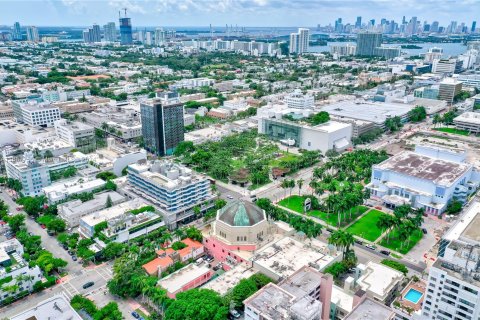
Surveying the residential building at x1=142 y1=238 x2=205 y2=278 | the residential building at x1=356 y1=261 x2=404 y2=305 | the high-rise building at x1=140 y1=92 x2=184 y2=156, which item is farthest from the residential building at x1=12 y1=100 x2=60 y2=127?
the residential building at x1=356 y1=261 x2=404 y2=305

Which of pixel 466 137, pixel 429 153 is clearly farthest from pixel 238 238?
pixel 466 137

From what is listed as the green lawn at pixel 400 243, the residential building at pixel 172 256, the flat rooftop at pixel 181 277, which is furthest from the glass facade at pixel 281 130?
the flat rooftop at pixel 181 277

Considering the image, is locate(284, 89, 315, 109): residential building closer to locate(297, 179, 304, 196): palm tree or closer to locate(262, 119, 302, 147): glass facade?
locate(262, 119, 302, 147): glass facade

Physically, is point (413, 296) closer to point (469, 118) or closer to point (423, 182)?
point (423, 182)

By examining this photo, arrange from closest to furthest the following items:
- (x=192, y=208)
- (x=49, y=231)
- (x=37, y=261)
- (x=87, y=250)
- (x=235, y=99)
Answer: (x=37, y=261) < (x=87, y=250) < (x=49, y=231) < (x=192, y=208) < (x=235, y=99)

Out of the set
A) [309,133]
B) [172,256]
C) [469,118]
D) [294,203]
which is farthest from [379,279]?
[469,118]

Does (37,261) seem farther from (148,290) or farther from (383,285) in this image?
(383,285)

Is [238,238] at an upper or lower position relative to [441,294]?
lower
